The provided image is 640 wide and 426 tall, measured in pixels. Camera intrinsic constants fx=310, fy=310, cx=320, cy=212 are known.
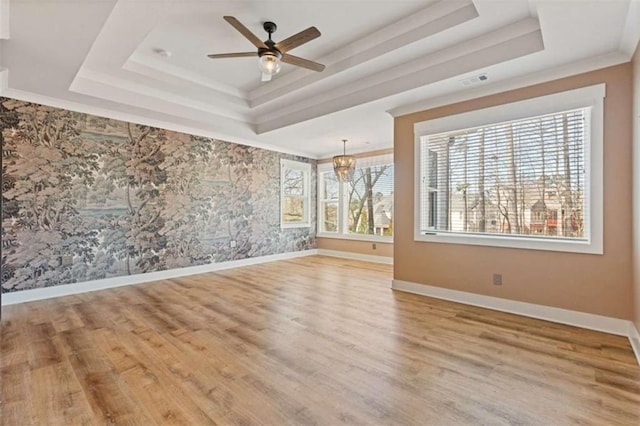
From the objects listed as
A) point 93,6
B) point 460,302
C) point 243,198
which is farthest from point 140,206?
point 460,302

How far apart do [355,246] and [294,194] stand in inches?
77.5

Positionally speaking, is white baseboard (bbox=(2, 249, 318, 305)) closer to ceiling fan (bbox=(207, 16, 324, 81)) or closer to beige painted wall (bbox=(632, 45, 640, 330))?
ceiling fan (bbox=(207, 16, 324, 81))

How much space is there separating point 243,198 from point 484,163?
446cm

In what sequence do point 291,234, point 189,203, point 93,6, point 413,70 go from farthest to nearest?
point 291,234, point 189,203, point 413,70, point 93,6

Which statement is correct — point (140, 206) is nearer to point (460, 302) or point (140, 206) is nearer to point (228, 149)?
point (228, 149)

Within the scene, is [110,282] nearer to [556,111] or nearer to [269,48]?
[269,48]

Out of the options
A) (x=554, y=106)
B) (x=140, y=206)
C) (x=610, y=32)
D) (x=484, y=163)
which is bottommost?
(x=140, y=206)

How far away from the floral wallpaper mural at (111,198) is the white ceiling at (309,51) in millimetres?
391

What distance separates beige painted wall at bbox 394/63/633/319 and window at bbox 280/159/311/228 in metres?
3.79

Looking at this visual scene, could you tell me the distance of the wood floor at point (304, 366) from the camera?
1760 millimetres

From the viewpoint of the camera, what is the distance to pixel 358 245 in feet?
24.1

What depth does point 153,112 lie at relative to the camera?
4.76 m

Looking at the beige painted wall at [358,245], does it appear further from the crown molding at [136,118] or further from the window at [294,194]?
the crown molding at [136,118]

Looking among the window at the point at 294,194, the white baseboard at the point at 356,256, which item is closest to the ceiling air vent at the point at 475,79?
the white baseboard at the point at 356,256
